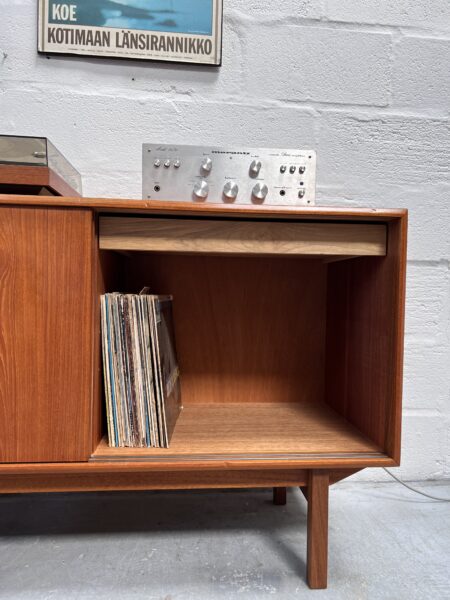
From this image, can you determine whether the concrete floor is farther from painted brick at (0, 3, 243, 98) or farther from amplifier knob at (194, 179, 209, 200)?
painted brick at (0, 3, 243, 98)

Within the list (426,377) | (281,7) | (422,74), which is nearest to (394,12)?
(422,74)

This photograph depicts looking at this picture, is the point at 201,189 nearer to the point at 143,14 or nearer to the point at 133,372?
the point at 133,372

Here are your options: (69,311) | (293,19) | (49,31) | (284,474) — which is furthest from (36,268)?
(293,19)

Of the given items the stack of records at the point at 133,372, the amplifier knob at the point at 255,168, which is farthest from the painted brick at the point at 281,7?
the stack of records at the point at 133,372

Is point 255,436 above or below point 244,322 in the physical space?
below

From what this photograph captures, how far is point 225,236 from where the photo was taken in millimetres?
699

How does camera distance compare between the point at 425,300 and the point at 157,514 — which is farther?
the point at 425,300

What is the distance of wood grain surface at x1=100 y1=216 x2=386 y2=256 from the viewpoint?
0.69m

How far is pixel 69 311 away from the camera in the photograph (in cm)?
65

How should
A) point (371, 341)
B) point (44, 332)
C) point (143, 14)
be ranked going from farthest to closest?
1. point (143, 14)
2. point (371, 341)
3. point (44, 332)

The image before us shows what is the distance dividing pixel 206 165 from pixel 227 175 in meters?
0.04

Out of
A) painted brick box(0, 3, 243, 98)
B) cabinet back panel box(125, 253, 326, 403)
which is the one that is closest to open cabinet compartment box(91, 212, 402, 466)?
cabinet back panel box(125, 253, 326, 403)

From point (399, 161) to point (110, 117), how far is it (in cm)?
80

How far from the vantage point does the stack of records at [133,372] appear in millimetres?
717
